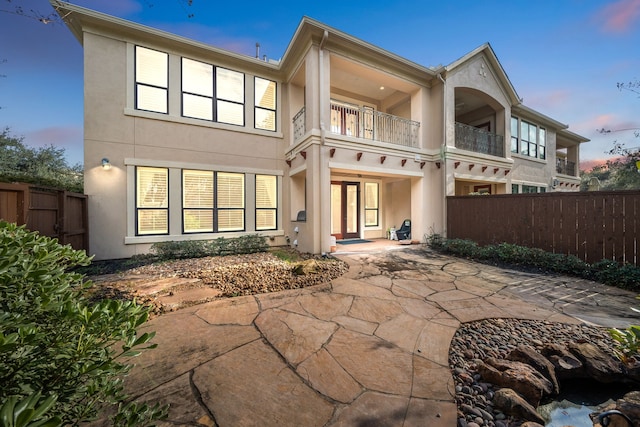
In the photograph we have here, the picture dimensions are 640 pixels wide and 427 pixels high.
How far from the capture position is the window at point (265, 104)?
26.9 ft

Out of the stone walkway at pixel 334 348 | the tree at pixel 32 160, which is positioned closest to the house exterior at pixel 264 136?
the stone walkway at pixel 334 348

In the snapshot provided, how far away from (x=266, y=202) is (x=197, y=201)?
2208 mm

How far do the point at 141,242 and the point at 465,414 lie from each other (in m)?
8.04

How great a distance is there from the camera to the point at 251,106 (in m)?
8.05

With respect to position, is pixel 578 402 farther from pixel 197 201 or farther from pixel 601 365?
pixel 197 201

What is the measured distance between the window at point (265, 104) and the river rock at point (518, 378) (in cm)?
847

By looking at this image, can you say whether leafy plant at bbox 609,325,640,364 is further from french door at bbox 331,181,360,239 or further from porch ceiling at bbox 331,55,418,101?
french door at bbox 331,181,360,239

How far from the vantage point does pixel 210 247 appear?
22.9 ft

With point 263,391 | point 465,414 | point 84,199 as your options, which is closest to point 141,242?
point 84,199

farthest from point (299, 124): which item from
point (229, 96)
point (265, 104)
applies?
point (229, 96)

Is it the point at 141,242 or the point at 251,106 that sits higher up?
the point at 251,106

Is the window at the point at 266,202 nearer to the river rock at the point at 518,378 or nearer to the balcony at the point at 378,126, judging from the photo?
the balcony at the point at 378,126

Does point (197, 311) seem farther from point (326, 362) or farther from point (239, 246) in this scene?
point (239, 246)

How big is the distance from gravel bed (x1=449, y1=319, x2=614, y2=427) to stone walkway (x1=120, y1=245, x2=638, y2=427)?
0.10 metres
